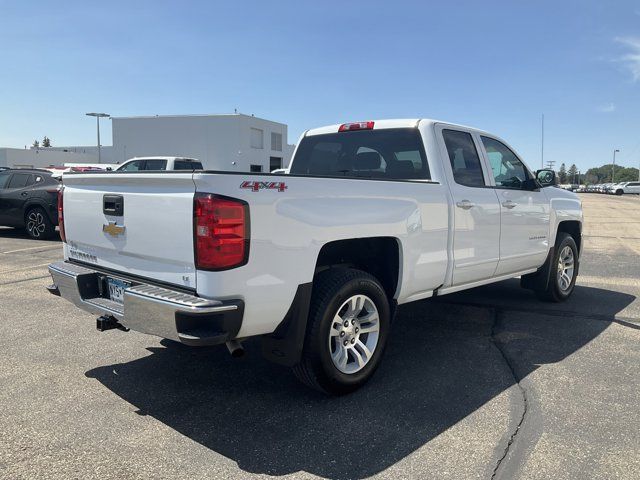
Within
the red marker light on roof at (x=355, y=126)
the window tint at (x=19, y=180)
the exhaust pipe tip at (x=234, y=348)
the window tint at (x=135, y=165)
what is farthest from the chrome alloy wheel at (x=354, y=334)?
the window tint at (x=135, y=165)

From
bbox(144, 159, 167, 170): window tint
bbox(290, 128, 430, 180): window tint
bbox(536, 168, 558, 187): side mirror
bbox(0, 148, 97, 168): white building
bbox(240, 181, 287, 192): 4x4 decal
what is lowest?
bbox(240, 181, 287, 192): 4x4 decal

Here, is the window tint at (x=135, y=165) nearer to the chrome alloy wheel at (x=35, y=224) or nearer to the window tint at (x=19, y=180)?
the window tint at (x=19, y=180)

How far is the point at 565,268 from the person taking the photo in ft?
21.6

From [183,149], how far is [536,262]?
61.2 m

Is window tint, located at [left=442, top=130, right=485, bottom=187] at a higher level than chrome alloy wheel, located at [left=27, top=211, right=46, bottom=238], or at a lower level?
higher

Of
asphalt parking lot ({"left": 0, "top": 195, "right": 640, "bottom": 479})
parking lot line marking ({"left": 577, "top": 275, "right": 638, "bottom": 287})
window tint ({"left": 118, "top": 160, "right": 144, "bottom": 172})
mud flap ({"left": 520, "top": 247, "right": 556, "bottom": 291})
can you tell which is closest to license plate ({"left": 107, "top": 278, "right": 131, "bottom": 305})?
asphalt parking lot ({"left": 0, "top": 195, "right": 640, "bottom": 479})

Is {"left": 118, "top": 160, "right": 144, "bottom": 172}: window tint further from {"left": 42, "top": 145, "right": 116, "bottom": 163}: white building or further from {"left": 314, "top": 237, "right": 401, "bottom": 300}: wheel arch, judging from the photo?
{"left": 42, "top": 145, "right": 116, "bottom": 163}: white building

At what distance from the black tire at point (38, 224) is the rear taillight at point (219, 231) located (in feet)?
34.6

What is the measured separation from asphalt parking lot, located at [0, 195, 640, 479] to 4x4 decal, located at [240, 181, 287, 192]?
137 centimetres

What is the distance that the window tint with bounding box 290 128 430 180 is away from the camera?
4652 millimetres

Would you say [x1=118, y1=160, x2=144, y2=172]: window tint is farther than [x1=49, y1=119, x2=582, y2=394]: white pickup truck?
Yes

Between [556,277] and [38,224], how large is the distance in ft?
36.1

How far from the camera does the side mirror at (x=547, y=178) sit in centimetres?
591

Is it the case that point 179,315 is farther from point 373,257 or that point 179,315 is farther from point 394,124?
point 394,124
